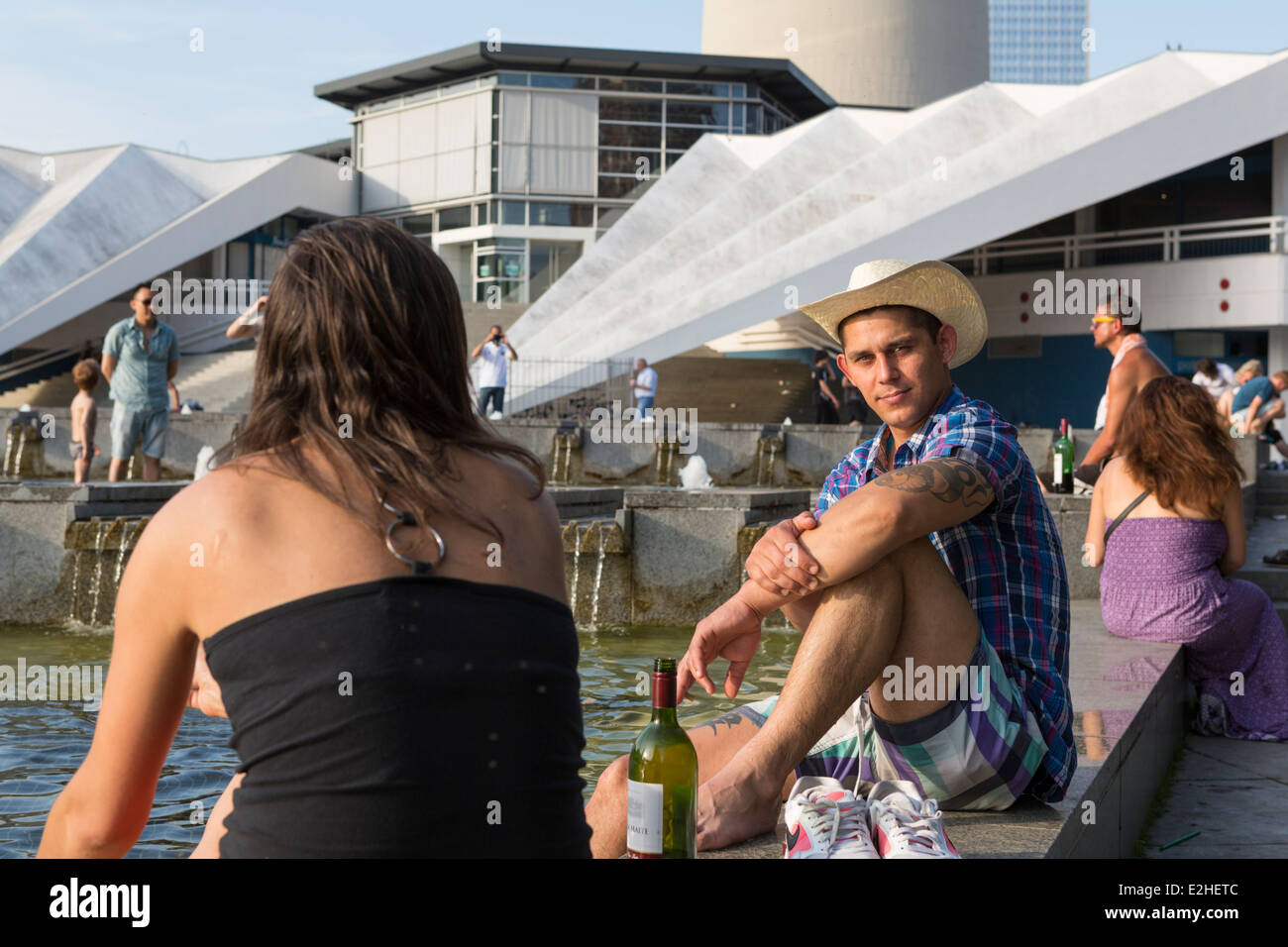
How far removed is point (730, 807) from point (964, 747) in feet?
1.56

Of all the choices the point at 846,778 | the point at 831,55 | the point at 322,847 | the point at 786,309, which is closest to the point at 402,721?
the point at 322,847

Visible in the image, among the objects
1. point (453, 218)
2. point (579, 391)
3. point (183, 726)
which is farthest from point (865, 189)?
point (183, 726)

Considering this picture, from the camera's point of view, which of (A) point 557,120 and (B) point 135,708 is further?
(A) point 557,120

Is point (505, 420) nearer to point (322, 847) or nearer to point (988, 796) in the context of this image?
point (988, 796)

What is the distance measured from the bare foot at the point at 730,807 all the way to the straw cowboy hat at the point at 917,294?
985mm

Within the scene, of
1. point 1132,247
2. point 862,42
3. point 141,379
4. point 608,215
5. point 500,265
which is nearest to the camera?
point 141,379

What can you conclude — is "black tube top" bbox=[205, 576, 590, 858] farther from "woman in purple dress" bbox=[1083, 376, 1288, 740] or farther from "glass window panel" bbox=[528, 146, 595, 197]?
"glass window panel" bbox=[528, 146, 595, 197]

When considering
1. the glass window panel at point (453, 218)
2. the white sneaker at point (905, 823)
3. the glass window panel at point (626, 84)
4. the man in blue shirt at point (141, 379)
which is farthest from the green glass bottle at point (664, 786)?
the glass window panel at point (453, 218)

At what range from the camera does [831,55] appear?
163 feet

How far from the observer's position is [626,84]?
117ft

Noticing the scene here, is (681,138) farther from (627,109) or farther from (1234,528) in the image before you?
(1234,528)

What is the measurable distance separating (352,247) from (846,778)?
5.10 ft

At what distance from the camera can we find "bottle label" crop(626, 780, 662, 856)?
2131 mm

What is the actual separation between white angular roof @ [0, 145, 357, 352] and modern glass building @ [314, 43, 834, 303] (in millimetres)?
3889
